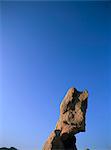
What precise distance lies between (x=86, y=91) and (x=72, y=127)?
5.27 m

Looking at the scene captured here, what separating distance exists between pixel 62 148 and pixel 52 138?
6.10 ft

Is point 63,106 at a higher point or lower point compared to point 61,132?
higher

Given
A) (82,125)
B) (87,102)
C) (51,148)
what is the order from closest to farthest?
(51,148)
(82,125)
(87,102)

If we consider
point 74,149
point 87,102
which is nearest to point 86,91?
point 87,102

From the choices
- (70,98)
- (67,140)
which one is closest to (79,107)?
(70,98)

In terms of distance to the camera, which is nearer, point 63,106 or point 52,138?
point 52,138

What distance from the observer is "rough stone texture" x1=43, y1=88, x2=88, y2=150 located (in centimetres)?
3300

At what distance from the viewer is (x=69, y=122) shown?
3422 centimetres

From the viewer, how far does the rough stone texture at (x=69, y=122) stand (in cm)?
3300

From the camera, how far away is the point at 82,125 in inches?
1342

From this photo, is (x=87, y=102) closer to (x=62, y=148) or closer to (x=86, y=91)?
(x=86, y=91)

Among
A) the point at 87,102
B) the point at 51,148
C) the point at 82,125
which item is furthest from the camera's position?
the point at 87,102

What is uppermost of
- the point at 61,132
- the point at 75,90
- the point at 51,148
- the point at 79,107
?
the point at 75,90

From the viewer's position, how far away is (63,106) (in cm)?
3559
